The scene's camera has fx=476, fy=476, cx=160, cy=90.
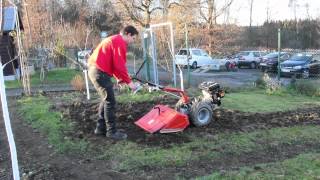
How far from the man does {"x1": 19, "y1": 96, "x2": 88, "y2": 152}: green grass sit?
1.97ft

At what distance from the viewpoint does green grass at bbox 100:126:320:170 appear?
646cm

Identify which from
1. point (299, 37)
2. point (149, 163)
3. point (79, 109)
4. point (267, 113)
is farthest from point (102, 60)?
point (299, 37)

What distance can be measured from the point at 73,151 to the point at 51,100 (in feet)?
21.4

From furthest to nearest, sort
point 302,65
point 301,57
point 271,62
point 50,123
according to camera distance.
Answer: point 271,62, point 301,57, point 302,65, point 50,123

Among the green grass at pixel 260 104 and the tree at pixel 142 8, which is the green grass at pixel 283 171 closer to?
the green grass at pixel 260 104

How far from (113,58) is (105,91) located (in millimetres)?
557

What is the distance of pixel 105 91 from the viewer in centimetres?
770

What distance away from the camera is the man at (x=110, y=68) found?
296 inches

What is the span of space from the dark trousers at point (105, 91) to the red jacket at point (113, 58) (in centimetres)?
9

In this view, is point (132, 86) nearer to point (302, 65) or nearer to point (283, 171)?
point (283, 171)

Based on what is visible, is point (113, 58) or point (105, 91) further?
point (105, 91)

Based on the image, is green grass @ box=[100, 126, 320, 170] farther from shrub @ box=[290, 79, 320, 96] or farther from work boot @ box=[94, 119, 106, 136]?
shrub @ box=[290, 79, 320, 96]

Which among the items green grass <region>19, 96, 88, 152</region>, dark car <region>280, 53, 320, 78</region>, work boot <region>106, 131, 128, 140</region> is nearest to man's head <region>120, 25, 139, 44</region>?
work boot <region>106, 131, 128, 140</region>

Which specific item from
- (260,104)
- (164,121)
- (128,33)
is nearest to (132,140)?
(164,121)
